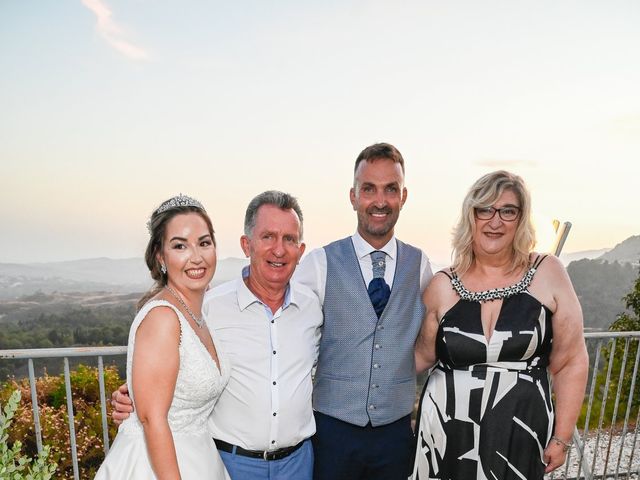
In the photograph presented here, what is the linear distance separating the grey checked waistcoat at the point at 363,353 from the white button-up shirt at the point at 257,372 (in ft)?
0.67

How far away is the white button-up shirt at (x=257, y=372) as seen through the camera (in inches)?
69.4

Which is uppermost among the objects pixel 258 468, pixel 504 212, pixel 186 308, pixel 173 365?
pixel 504 212

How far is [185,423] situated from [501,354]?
1.20m

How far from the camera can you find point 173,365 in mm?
1396

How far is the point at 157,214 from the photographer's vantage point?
1582 mm

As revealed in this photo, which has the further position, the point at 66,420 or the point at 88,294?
the point at 88,294

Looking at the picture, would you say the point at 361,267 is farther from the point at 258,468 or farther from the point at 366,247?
the point at 258,468

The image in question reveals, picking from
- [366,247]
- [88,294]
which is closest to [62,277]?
[88,294]

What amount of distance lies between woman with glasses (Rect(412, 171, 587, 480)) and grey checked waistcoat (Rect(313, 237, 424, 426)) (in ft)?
0.41

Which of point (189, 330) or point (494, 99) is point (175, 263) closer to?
point (189, 330)

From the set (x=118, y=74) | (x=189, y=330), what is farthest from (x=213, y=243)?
(x=118, y=74)

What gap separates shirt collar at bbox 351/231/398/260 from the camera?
2.17 m

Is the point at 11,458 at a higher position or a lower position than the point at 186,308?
lower

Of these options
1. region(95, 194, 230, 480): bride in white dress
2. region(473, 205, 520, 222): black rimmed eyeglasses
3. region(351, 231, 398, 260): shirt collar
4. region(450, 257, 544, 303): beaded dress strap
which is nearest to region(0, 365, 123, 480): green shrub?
region(95, 194, 230, 480): bride in white dress
